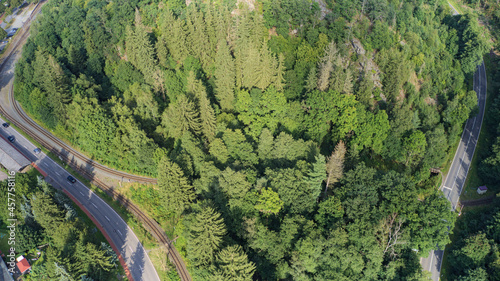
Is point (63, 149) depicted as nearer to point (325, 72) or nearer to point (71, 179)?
point (71, 179)

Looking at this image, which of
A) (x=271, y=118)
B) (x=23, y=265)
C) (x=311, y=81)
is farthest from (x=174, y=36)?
(x=23, y=265)

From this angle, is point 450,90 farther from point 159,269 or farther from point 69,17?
point 69,17

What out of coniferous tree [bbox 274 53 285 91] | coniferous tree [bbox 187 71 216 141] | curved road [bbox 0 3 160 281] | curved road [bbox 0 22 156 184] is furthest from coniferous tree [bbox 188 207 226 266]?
coniferous tree [bbox 274 53 285 91]

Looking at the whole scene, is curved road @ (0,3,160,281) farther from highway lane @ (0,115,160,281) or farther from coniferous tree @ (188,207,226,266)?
coniferous tree @ (188,207,226,266)

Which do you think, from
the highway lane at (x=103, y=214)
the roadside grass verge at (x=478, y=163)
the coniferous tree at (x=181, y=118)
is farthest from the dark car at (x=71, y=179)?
the roadside grass verge at (x=478, y=163)

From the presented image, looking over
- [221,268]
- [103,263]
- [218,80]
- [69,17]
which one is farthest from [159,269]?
[69,17]

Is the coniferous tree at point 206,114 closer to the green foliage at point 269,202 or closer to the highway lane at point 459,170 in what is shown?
the green foliage at point 269,202
